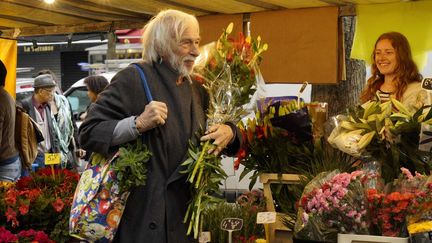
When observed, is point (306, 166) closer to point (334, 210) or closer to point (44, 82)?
point (334, 210)

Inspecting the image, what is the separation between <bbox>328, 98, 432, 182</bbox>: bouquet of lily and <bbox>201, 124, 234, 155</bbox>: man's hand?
29.6 inches

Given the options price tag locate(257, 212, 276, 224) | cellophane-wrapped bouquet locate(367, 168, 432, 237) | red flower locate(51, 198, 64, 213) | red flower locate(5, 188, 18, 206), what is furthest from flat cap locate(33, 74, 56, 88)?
cellophane-wrapped bouquet locate(367, 168, 432, 237)

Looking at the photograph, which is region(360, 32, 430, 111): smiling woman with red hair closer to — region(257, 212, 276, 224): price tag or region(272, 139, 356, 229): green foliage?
region(272, 139, 356, 229): green foliage

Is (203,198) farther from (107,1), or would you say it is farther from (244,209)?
(107,1)

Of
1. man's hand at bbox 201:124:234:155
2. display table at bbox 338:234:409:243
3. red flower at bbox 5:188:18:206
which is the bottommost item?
display table at bbox 338:234:409:243

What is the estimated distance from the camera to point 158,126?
9.64ft

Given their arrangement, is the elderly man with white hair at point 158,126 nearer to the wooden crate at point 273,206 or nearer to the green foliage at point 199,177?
the green foliage at point 199,177

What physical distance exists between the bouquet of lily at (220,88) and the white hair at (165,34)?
0.24 metres

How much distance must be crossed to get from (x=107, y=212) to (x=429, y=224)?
131 centimetres

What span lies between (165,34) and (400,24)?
6.97 feet

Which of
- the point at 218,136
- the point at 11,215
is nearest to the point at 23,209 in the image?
the point at 11,215

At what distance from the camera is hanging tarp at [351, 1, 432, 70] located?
4488 mm

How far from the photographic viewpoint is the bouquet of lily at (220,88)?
9.94 ft

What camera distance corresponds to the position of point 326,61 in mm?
4852
